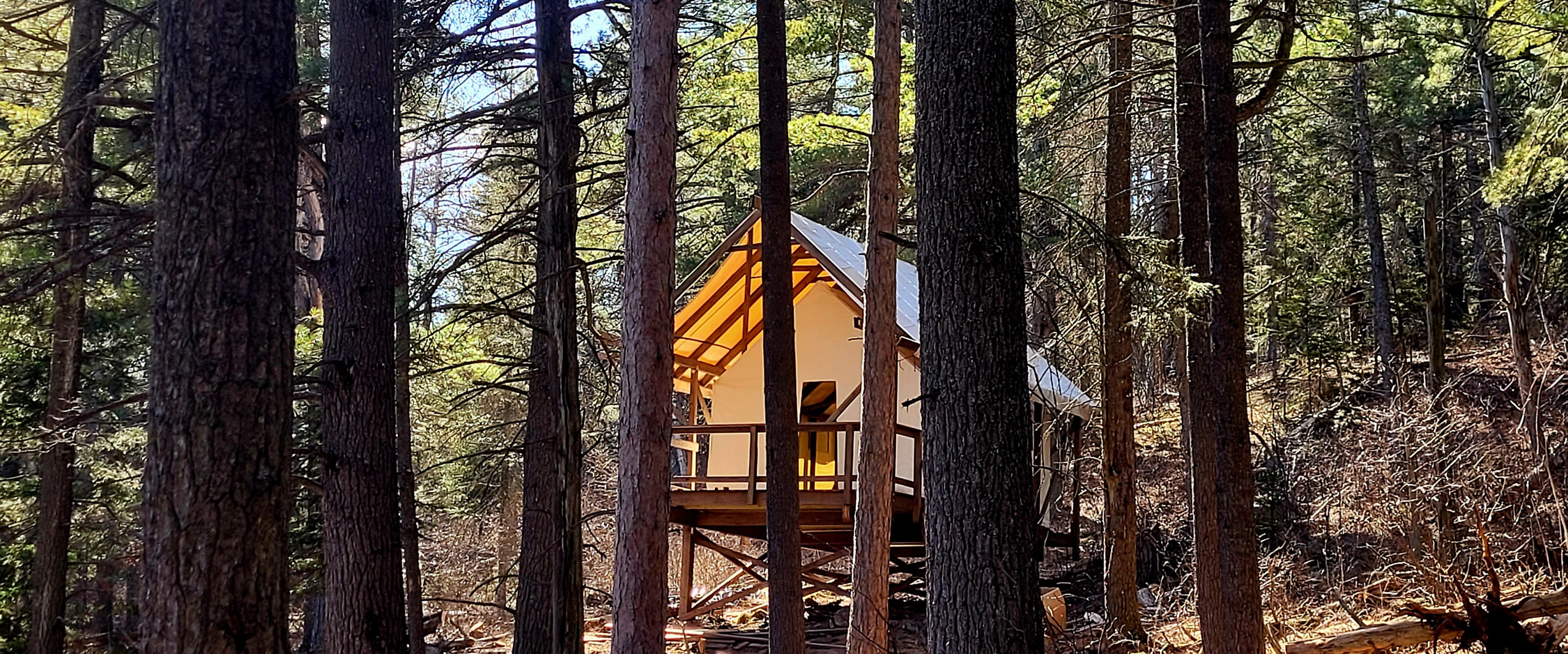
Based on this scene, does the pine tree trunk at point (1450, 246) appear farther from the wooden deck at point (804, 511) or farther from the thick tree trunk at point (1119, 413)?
the wooden deck at point (804, 511)

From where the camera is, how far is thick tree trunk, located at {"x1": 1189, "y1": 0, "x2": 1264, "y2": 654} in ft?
23.8

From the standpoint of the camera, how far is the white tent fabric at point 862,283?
41.7ft

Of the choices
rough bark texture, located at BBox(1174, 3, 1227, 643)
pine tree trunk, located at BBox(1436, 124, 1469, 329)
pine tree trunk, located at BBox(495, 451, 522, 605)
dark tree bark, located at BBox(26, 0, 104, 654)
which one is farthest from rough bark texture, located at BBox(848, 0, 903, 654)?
pine tree trunk, located at BBox(1436, 124, 1469, 329)

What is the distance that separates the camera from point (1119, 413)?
441 inches

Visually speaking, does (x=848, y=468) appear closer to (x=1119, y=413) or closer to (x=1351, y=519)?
(x=1119, y=413)

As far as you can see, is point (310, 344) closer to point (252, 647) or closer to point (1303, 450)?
point (252, 647)

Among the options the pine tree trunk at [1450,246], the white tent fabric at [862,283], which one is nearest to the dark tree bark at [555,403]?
the white tent fabric at [862,283]

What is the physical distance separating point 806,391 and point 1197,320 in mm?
8401

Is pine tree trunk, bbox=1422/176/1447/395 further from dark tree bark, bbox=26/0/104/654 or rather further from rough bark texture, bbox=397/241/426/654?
dark tree bark, bbox=26/0/104/654

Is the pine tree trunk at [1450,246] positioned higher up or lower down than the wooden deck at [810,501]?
higher up

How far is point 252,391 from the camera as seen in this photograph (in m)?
4.05

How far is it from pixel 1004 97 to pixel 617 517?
12.6ft

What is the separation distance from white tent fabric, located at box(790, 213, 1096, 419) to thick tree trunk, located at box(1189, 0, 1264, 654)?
3.16 m

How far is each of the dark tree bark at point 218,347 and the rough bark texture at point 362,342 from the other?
210cm
